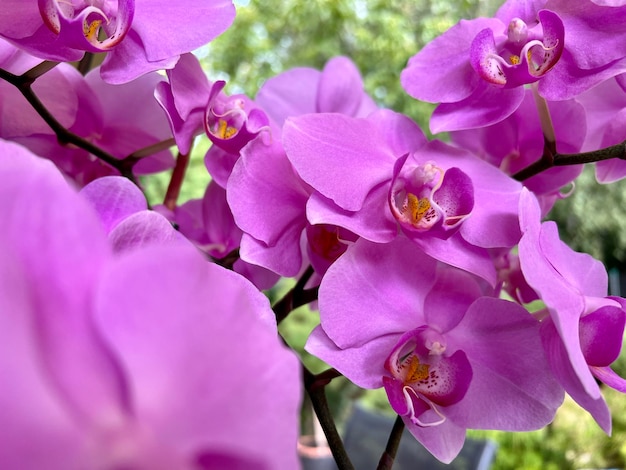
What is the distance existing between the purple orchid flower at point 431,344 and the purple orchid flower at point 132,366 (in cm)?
15

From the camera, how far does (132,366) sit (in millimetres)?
108

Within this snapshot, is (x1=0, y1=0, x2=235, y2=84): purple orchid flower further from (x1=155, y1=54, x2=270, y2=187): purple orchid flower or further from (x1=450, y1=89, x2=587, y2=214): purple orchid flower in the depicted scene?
(x1=450, y1=89, x2=587, y2=214): purple orchid flower

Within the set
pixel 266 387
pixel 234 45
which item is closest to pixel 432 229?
pixel 266 387

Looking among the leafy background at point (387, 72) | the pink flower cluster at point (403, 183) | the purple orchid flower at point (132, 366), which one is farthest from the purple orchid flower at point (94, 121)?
the leafy background at point (387, 72)

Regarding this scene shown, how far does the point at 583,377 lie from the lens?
20 cm

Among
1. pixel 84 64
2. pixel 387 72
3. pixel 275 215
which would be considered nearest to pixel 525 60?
pixel 275 215

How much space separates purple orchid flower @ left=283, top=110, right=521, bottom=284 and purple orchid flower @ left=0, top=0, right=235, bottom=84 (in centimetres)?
6

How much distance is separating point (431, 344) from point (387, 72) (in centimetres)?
310

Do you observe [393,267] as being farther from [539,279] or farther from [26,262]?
[26,262]

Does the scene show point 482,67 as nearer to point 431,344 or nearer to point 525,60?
point 525,60

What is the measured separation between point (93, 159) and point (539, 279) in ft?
0.76

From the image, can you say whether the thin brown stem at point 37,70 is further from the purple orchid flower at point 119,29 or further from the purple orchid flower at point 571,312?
the purple orchid flower at point 571,312

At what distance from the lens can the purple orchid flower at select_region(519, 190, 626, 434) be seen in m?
0.22

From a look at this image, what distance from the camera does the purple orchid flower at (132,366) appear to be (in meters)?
0.11
